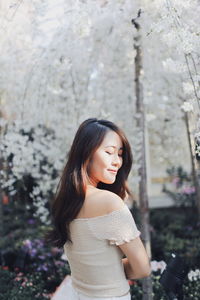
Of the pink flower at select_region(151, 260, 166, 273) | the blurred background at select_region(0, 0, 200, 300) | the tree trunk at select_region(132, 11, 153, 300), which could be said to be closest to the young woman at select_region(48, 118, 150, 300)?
the blurred background at select_region(0, 0, 200, 300)

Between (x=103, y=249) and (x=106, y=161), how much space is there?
0.38 m

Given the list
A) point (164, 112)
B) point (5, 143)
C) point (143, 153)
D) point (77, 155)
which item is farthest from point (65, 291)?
point (164, 112)

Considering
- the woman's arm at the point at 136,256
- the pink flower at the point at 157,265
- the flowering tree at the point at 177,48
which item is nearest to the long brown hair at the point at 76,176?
the woman's arm at the point at 136,256

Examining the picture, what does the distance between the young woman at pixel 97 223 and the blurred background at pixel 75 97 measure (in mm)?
1191

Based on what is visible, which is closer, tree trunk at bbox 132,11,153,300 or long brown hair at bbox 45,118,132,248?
long brown hair at bbox 45,118,132,248

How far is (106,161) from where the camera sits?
1.66 m

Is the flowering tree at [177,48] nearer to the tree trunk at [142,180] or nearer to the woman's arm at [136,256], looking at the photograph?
the tree trunk at [142,180]

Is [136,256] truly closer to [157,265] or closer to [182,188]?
[157,265]

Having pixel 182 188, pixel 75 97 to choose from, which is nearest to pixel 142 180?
pixel 75 97

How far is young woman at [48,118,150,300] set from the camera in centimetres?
149

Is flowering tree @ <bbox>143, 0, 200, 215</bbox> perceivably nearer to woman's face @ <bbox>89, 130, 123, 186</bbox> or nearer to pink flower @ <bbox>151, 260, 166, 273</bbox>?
woman's face @ <bbox>89, 130, 123, 186</bbox>

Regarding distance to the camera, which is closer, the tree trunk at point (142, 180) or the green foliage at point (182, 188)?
the tree trunk at point (142, 180)

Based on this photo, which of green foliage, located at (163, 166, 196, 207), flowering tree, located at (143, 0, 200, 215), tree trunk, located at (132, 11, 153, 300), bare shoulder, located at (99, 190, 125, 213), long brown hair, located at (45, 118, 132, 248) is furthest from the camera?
green foliage, located at (163, 166, 196, 207)

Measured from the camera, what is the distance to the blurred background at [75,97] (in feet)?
11.1
